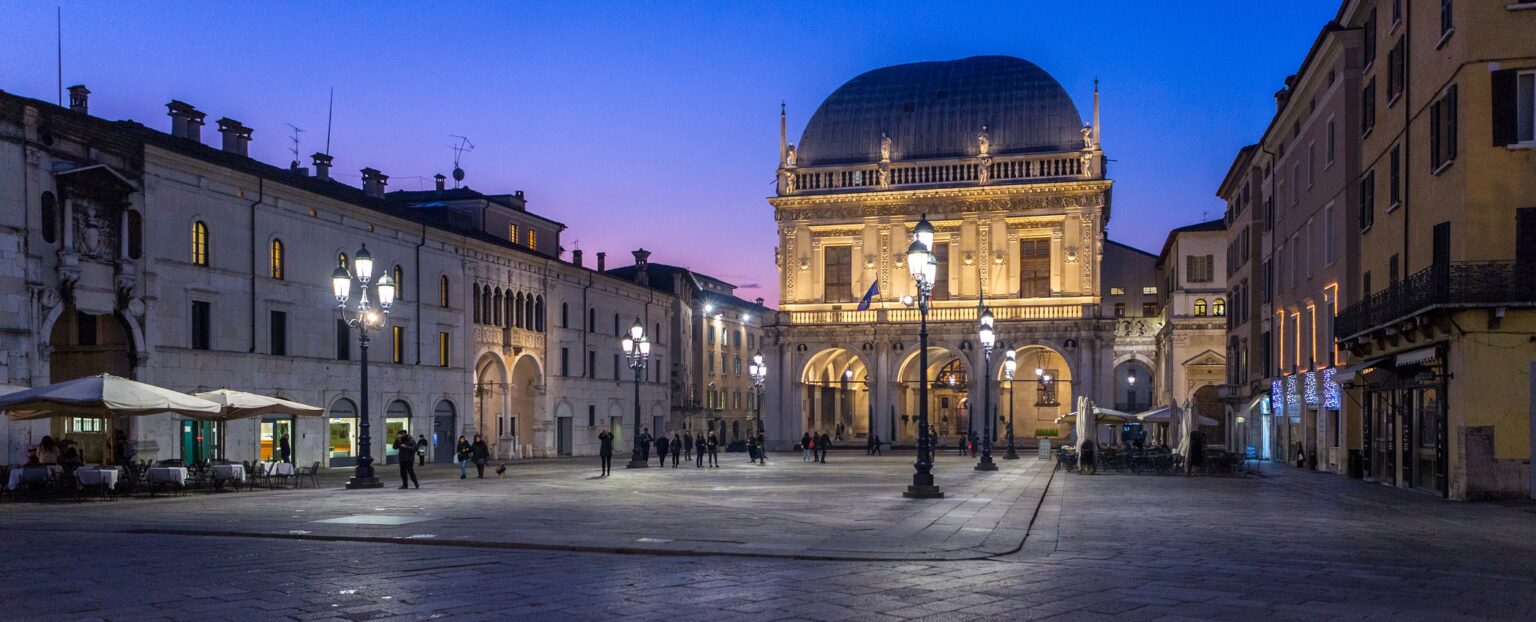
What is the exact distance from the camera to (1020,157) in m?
73.1

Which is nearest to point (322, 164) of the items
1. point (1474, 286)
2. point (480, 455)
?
point (480, 455)

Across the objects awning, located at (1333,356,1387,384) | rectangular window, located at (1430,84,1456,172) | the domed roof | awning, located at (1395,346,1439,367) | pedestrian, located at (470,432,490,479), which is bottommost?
pedestrian, located at (470,432,490,479)

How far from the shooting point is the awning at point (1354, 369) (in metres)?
30.6

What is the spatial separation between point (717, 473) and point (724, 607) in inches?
1190

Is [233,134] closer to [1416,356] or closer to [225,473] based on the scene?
[225,473]

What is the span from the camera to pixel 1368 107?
1325 inches

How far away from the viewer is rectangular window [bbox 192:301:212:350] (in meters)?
40.5

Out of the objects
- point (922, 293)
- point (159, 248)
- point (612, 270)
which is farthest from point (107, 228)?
point (612, 270)

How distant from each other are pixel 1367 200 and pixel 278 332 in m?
34.0

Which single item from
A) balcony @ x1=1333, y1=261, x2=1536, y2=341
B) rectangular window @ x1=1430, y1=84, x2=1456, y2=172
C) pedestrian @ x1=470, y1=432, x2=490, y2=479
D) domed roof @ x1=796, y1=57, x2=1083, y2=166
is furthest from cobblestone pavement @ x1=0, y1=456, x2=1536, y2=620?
domed roof @ x1=796, y1=57, x2=1083, y2=166

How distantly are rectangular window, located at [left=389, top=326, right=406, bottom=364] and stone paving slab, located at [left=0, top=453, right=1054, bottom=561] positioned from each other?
17011mm

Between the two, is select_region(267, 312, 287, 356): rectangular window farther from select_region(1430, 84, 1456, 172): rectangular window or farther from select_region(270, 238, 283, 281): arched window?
select_region(1430, 84, 1456, 172): rectangular window

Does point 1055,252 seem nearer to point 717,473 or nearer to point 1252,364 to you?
point 1252,364

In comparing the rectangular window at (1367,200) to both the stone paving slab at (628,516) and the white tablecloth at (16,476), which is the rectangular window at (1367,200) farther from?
the white tablecloth at (16,476)
